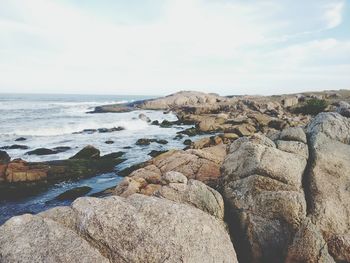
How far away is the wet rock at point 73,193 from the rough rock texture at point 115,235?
13284mm

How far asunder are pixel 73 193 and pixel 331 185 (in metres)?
16.1

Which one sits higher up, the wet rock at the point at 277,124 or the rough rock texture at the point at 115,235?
the rough rock texture at the point at 115,235

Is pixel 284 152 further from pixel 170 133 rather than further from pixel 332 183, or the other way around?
pixel 170 133

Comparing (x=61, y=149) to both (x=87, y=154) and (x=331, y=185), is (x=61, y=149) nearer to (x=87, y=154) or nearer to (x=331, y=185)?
(x=87, y=154)

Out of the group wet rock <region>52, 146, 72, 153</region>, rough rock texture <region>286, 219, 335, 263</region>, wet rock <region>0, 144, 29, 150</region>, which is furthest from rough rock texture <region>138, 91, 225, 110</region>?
rough rock texture <region>286, 219, 335, 263</region>

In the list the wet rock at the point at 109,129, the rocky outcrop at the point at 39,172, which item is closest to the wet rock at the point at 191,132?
the wet rock at the point at 109,129

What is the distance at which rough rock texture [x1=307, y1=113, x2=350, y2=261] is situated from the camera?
11.1 metres

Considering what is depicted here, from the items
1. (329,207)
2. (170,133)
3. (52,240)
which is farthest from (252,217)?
(170,133)

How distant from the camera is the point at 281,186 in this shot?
11.8 m

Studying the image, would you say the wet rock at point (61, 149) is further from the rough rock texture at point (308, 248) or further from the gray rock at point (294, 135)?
the rough rock texture at point (308, 248)

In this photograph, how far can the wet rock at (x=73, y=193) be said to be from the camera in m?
22.7

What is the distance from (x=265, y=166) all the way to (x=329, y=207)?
7.72 feet

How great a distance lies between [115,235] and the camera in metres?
9.04

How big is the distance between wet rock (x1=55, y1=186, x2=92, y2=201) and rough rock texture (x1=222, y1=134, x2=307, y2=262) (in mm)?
12810
